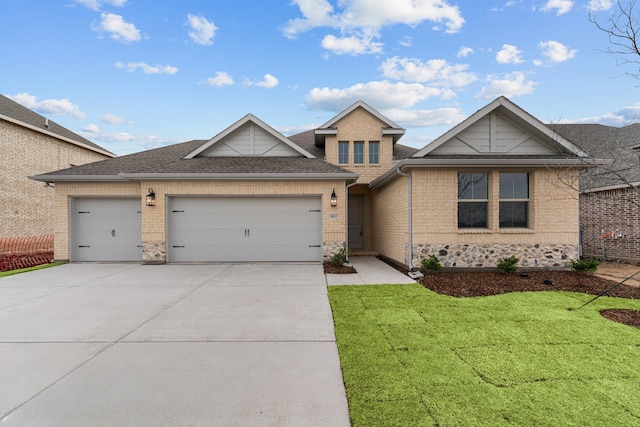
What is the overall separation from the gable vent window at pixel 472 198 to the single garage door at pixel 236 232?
4.57 meters

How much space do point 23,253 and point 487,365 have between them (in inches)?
570

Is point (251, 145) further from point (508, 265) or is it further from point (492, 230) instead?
point (508, 265)

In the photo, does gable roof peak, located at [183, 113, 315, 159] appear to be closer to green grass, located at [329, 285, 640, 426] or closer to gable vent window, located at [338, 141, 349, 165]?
gable vent window, located at [338, 141, 349, 165]

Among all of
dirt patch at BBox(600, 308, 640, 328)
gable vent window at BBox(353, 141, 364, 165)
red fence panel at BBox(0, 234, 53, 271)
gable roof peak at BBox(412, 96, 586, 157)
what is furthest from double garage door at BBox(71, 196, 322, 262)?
dirt patch at BBox(600, 308, 640, 328)

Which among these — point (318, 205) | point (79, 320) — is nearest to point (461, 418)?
point (79, 320)

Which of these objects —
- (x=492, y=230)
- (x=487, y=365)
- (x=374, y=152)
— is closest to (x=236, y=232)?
(x=374, y=152)

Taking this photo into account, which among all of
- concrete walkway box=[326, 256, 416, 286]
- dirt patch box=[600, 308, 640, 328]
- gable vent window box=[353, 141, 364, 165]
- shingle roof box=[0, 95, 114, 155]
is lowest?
concrete walkway box=[326, 256, 416, 286]

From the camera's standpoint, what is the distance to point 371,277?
828 cm

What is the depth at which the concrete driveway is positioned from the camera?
2.54m

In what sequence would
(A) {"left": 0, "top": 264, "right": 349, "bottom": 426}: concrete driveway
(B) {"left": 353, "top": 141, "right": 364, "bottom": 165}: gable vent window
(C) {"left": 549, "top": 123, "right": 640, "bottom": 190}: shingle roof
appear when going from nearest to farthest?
(A) {"left": 0, "top": 264, "right": 349, "bottom": 426}: concrete driveway < (C) {"left": 549, "top": 123, "right": 640, "bottom": 190}: shingle roof < (B) {"left": 353, "top": 141, "right": 364, "bottom": 165}: gable vent window

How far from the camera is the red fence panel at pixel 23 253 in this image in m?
10.2

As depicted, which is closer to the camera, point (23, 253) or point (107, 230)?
point (23, 253)

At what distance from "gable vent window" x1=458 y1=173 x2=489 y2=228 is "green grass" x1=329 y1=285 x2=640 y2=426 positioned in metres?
3.68

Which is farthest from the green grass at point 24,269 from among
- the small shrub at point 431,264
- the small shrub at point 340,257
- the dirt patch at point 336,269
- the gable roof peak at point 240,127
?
the small shrub at point 431,264
